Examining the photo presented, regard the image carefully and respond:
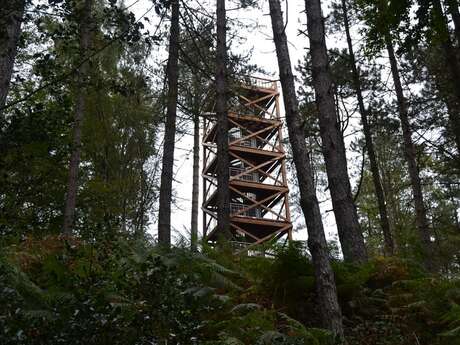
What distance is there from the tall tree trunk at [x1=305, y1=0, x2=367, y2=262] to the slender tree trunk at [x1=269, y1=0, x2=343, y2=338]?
3.00 ft

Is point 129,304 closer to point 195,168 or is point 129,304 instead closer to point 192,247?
point 192,247

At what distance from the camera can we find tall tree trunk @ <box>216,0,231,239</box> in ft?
35.4

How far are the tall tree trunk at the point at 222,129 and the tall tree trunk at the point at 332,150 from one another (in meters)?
3.10

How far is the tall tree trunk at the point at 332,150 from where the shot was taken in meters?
7.60

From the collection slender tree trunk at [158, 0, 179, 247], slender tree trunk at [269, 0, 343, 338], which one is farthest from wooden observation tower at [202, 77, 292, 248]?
slender tree trunk at [269, 0, 343, 338]

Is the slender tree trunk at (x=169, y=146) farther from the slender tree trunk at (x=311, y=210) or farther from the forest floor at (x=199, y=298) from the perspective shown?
the slender tree trunk at (x=311, y=210)

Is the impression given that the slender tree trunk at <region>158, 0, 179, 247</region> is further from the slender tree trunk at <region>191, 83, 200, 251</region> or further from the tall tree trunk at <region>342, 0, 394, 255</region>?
the slender tree trunk at <region>191, 83, 200, 251</region>

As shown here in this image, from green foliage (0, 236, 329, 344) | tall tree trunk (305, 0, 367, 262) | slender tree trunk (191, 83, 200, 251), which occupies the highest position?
slender tree trunk (191, 83, 200, 251)

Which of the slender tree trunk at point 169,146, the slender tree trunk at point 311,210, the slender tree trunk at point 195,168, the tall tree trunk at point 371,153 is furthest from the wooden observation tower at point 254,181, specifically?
the slender tree trunk at point 311,210

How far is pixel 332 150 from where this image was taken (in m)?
7.87

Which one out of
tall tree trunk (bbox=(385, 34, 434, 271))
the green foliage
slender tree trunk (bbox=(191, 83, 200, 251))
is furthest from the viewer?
slender tree trunk (bbox=(191, 83, 200, 251))

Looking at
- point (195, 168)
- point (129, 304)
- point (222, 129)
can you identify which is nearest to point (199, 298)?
point (129, 304)

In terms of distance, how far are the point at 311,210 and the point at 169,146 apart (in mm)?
5183

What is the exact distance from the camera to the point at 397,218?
19.7 meters
